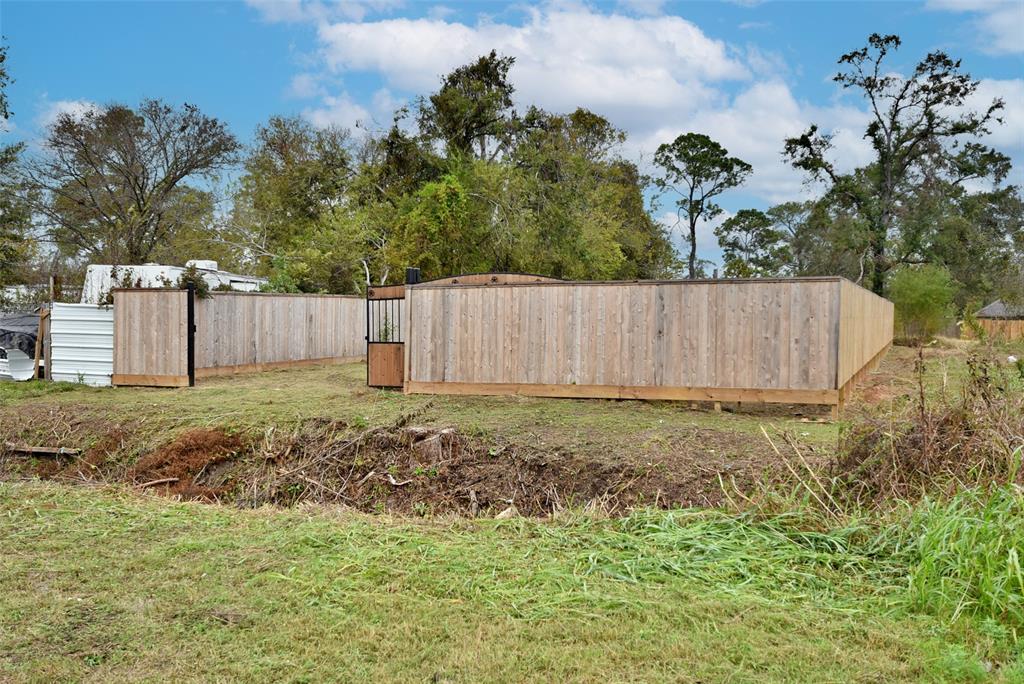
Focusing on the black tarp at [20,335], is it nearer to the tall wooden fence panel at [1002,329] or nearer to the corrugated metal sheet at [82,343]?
the corrugated metal sheet at [82,343]

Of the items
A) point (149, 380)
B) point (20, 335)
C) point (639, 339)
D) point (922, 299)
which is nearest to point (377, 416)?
point (639, 339)

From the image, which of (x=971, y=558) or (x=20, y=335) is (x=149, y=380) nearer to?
(x=20, y=335)

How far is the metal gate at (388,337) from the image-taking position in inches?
415

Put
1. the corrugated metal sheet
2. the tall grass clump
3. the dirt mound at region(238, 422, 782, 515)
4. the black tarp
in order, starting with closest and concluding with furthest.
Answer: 1. the tall grass clump
2. the dirt mound at region(238, 422, 782, 515)
3. the corrugated metal sheet
4. the black tarp

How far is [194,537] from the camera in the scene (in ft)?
14.3

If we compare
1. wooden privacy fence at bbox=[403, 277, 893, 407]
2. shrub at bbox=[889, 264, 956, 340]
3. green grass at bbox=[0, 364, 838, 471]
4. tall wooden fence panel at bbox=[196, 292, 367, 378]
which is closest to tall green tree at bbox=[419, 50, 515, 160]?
tall wooden fence panel at bbox=[196, 292, 367, 378]

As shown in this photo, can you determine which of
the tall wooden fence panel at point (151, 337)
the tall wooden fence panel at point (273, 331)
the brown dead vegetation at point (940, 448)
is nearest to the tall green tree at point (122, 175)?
the tall wooden fence panel at point (273, 331)

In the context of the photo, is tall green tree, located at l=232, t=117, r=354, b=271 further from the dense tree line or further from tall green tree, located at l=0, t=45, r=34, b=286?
tall green tree, located at l=0, t=45, r=34, b=286

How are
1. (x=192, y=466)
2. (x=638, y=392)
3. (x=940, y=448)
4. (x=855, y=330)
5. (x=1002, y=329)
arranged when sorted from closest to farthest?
(x=940, y=448), (x=192, y=466), (x=1002, y=329), (x=638, y=392), (x=855, y=330)

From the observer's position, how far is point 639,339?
932 centimetres

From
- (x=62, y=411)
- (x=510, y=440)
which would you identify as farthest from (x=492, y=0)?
(x=62, y=411)

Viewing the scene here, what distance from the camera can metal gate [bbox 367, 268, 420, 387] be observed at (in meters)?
10.5

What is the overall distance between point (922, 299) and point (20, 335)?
26.0m

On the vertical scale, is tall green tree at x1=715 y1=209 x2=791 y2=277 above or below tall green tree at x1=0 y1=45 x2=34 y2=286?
above
